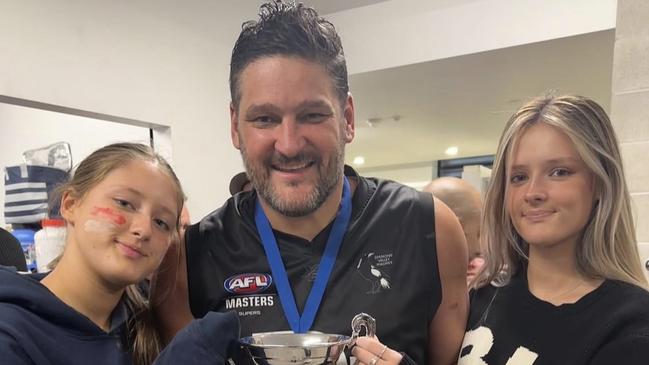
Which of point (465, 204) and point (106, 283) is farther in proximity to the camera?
point (465, 204)

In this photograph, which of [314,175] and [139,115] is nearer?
[314,175]

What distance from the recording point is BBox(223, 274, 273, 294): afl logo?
121 cm

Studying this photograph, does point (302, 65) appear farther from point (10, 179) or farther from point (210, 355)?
point (10, 179)

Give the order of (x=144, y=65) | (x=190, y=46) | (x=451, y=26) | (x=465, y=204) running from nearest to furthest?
(x=465, y=204) → (x=144, y=65) → (x=190, y=46) → (x=451, y=26)

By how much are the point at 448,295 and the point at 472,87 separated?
3805mm

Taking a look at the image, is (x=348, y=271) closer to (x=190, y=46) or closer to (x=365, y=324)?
(x=365, y=324)

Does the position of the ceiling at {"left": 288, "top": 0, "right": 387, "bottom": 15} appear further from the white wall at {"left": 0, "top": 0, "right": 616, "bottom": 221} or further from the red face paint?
the red face paint

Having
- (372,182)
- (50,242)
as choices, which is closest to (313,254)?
(372,182)

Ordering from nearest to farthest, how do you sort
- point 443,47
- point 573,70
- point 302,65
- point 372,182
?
point 302,65, point 372,182, point 443,47, point 573,70

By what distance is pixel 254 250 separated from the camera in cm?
126

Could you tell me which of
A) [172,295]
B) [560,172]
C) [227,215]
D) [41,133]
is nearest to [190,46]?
[41,133]

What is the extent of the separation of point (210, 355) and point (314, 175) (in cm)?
44

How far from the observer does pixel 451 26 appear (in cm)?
375

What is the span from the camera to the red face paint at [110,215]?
110 cm
